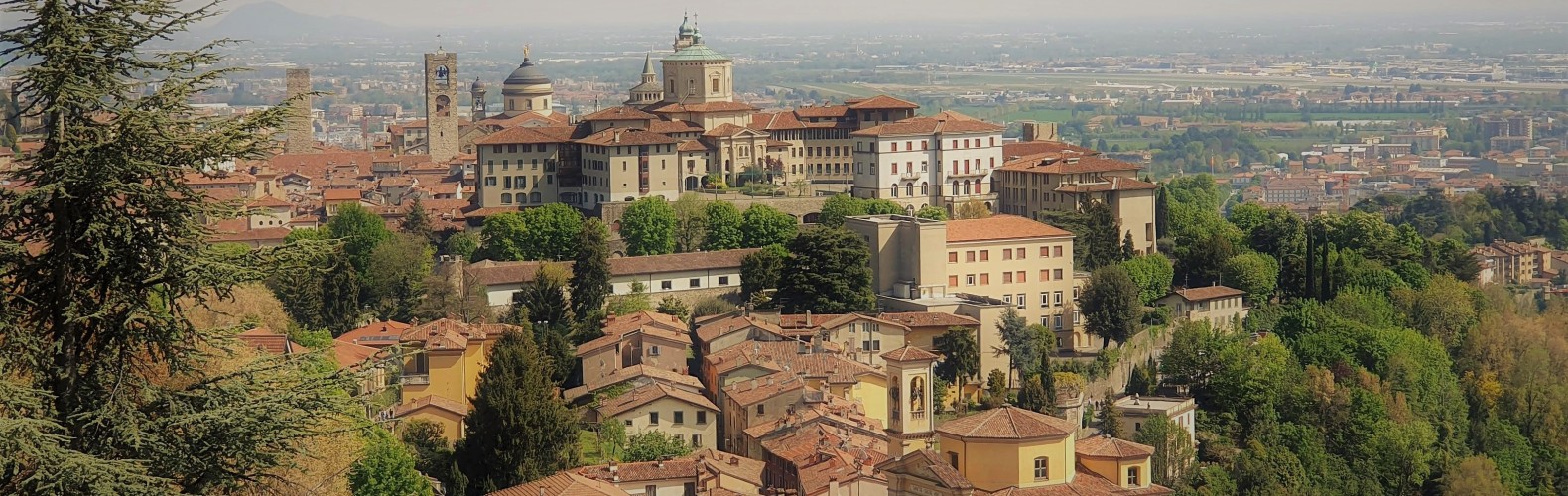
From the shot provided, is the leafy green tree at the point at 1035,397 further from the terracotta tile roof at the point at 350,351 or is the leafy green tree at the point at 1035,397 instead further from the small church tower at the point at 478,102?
the small church tower at the point at 478,102

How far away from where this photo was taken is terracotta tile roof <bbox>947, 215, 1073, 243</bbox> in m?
34.9

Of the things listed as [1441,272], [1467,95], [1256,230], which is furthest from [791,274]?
[1467,95]

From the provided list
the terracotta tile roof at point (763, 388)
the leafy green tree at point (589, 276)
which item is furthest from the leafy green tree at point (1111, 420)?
the leafy green tree at point (589, 276)

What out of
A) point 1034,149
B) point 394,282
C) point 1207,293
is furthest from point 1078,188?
point 394,282

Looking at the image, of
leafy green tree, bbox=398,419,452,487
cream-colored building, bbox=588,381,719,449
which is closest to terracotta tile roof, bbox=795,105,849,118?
cream-colored building, bbox=588,381,719,449

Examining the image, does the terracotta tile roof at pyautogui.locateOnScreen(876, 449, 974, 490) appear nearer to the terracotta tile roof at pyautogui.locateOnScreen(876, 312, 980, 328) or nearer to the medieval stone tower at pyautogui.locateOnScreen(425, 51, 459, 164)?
the terracotta tile roof at pyautogui.locateOnScreen(876, 312, 980, 328)

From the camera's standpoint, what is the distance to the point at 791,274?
3303 cm

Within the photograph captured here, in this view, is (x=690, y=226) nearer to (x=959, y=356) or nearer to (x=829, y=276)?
(x=829, y=276)

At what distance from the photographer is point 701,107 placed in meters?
45.7

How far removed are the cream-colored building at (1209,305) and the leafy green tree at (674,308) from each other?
825 centimetres

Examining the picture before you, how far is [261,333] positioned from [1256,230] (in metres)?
22.6

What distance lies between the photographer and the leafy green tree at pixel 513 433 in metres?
23.4

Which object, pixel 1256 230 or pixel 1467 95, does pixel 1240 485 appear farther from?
pixel 1467 95

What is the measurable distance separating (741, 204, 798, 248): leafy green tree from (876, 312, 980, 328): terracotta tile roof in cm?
616
